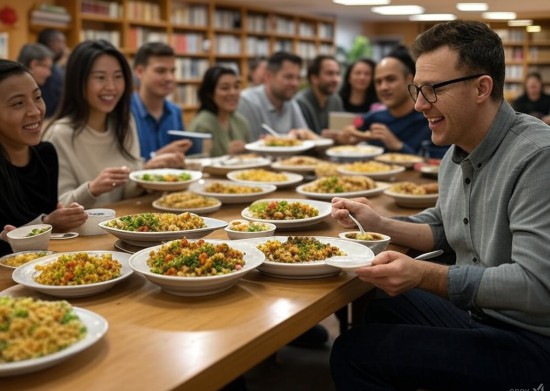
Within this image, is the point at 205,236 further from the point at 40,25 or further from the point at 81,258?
the point at 40,25

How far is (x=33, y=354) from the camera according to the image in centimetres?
112

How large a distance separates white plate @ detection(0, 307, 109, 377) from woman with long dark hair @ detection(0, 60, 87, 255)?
0.88m

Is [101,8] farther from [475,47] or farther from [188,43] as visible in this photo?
[475,47]

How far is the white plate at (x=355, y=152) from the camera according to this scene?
3.75 m

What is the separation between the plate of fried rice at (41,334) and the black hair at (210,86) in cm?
352

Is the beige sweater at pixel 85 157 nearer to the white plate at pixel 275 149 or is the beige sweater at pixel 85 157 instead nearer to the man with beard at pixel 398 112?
the white plate at pixel 275 149

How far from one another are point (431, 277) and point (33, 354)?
0.99 m

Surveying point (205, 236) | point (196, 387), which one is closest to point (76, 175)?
point (205, 236)

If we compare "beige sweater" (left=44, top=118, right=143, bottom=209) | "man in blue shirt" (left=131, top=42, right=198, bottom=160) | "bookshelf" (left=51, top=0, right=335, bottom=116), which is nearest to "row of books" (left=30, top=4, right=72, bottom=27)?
"bookshelf" (left=51, top=0, right=335, bottom=116)

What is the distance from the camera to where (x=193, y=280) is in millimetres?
1479

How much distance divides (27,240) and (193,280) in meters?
0.67

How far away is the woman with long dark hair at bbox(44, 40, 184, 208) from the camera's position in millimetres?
3023

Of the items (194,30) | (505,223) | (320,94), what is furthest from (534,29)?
(505,223)

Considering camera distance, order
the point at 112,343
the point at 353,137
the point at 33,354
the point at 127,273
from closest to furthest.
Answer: the point at 33,354 → the point at 112,343 → the point at 127,273 → the point at 353,137
